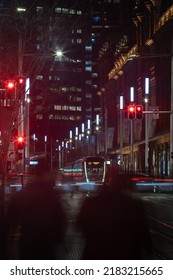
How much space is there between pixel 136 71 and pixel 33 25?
67.8 m

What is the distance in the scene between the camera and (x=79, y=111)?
190 m

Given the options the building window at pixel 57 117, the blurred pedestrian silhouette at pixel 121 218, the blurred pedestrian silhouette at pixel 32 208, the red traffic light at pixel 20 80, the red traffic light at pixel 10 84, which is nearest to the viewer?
the blurred pedestrian silhouette at pixel 121 218

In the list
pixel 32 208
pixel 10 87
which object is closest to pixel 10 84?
pixel 10 87

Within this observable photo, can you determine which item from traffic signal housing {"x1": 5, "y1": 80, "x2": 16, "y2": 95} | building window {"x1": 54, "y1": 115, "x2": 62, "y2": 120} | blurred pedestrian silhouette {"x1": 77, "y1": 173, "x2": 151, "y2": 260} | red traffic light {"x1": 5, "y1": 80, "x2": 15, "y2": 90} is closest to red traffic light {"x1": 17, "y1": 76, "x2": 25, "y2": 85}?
traffic signal housing {"x1": 5, "y1": 80, "x2": 16, "y2": 95}

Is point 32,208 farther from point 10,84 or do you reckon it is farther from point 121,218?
point 10,84

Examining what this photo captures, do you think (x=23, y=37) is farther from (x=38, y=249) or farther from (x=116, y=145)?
(x=116, y=145)

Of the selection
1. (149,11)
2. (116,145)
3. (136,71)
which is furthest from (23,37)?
(116,145)

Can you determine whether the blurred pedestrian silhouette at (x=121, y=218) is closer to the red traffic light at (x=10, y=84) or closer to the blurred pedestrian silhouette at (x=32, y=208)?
the blurred pedestrian silhouette at (x=32, y=208)

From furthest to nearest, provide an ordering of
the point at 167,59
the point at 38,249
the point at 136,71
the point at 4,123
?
the point at 136,71 → the point at 167,59 → the point at 4,123 → the point at 38,249

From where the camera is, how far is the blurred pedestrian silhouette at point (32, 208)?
953 centimetres

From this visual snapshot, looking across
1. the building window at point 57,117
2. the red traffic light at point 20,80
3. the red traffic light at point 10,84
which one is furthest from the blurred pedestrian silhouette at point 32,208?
the building window at point 57,117

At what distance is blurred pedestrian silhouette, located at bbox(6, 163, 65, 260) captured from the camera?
31.3ft

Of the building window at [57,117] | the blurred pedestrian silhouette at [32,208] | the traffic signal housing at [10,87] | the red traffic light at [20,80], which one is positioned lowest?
the blurred pedestrian silhouette at [32,208]

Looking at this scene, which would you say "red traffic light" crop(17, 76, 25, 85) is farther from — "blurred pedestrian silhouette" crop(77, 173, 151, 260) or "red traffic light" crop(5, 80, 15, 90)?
"blurred pedestrian silhouette" crop(77, 173, 151, 260)
